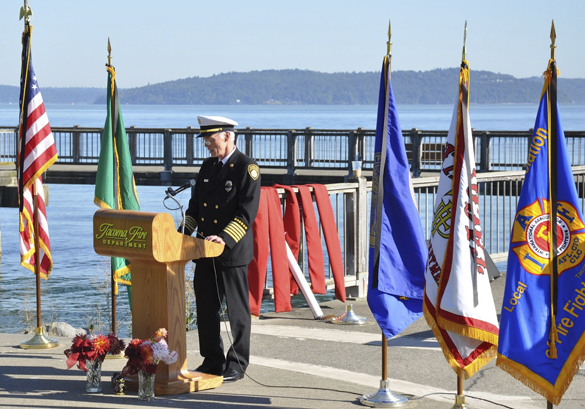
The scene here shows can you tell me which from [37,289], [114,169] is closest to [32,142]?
[114,169]

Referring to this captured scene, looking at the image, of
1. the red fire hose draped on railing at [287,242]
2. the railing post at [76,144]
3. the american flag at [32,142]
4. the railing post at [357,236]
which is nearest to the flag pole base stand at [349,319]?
the red fire hose draped on railing at [287,242]

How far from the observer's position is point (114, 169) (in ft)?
30.4

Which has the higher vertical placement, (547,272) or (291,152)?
(291,152)

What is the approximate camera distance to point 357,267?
12.3m

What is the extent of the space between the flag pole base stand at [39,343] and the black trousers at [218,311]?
2.05 m

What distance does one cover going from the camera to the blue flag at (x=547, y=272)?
Answer: 6.00 metres

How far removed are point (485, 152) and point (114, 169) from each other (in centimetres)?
1892

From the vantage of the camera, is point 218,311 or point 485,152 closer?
point 218,311

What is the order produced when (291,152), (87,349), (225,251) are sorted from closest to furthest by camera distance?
(87,349), (225,251), (291,152)

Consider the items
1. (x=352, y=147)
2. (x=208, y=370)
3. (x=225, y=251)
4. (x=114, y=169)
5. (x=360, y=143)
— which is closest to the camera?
Result: (x=225, y=251)

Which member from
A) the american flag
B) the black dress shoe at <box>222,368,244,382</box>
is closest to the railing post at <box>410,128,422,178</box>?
the american flag

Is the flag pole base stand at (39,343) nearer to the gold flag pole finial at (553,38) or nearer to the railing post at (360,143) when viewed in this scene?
the gold flag pole finial at (553,38)

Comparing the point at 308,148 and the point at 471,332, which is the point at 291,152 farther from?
the point at 471,332

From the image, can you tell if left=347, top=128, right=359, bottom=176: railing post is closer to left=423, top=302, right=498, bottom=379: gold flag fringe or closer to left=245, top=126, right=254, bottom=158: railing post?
left=245, top=126, right=254, bottom=158: railing post
